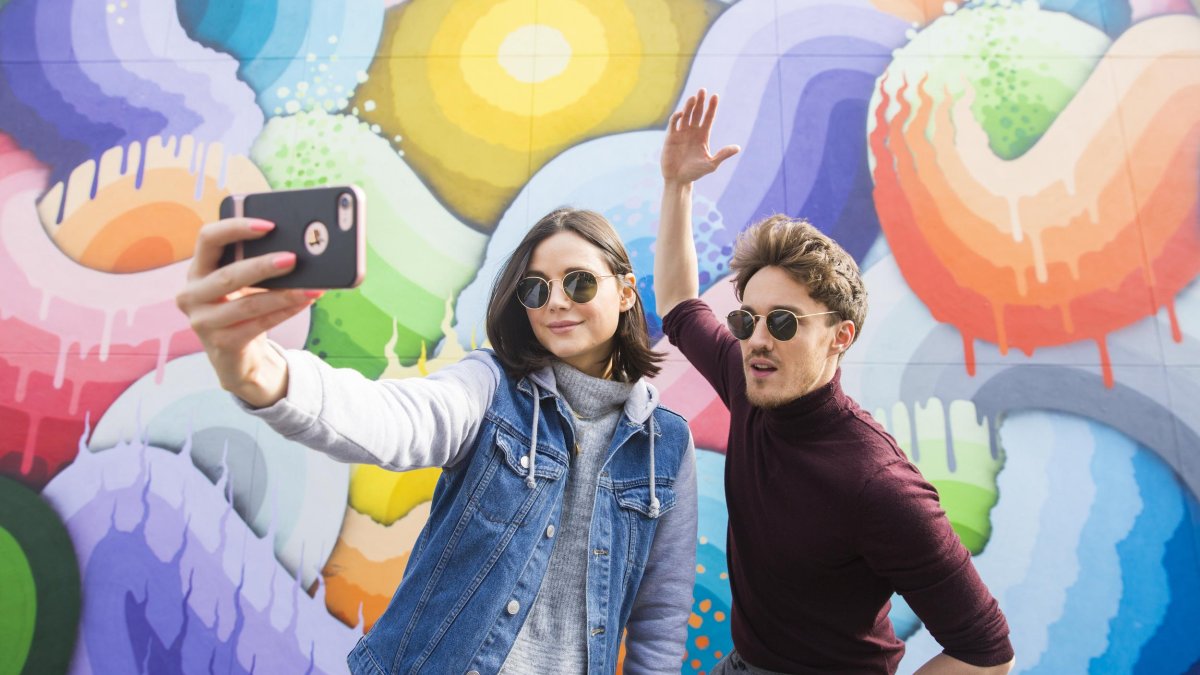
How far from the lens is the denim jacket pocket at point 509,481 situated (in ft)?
3.93

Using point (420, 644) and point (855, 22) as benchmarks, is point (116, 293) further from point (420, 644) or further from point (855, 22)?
point (855, 22)

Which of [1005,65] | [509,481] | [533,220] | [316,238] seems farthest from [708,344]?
[1005,65]

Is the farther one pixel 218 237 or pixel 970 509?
pixel 970 509

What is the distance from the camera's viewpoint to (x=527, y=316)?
4.83 ft

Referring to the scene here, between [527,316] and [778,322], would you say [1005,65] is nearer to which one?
[778,322]

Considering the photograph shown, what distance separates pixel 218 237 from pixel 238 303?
97 millimetres

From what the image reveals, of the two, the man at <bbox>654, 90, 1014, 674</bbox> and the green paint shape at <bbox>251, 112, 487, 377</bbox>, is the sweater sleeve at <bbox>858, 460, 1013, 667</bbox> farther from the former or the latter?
the green paint shape at <bbox>251, 112, 487, 377</bbox>

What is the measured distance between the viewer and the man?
4.02ft

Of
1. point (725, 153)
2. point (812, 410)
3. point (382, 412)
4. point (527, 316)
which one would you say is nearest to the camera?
point (382, 412)

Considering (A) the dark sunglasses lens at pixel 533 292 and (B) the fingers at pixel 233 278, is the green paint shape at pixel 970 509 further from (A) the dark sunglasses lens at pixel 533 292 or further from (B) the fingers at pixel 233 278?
(B) the fingers at pixel 233 278

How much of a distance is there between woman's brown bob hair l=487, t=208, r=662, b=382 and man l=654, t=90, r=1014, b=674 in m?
0.27

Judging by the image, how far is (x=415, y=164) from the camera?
289 centimetres

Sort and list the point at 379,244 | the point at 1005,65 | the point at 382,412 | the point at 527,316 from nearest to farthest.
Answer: the point at 382,412 < the point at 527,316 < the point at 379,244 < the point at 1005,65

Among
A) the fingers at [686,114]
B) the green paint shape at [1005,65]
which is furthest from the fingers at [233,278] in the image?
the green paint shape at [1005,65]
